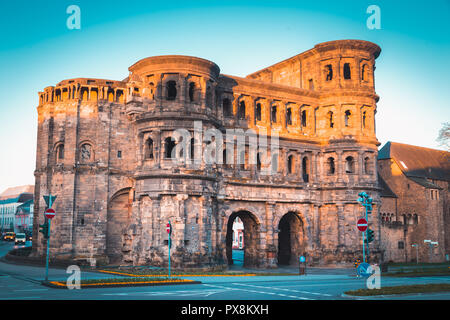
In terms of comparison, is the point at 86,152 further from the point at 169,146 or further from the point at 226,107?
the point at 226,107

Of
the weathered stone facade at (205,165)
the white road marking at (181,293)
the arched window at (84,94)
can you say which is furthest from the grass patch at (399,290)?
the arched window at (84,94)

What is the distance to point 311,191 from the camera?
135 feet

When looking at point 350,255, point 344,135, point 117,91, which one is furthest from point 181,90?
point 350,255

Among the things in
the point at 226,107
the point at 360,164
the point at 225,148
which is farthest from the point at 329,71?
the point at 225,148

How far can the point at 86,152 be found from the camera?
36656 mm

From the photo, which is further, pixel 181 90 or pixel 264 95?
pixel 264 95

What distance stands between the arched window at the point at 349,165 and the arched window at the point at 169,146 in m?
16.2

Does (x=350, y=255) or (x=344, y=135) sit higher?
(x=344, y=135)

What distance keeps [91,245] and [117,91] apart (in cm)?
1189

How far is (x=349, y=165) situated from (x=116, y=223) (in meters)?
20.8

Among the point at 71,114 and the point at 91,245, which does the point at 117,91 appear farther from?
the point at 91,245

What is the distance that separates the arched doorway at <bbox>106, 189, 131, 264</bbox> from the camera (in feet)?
119
